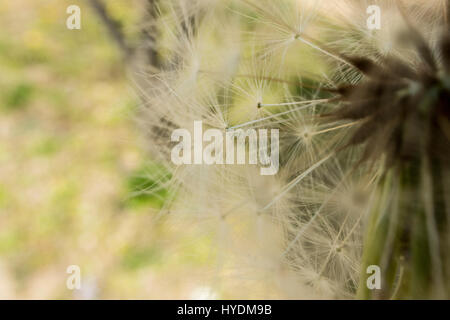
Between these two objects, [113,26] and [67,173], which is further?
[67,173]

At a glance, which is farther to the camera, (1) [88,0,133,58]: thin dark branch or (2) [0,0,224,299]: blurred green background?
(2) [0,0,224,299]: blurred green background

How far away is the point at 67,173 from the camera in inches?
99.9

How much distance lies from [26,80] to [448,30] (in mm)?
2748

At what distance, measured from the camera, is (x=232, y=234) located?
0.99 m

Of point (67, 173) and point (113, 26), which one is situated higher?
point (113, 26)

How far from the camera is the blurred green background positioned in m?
2.25

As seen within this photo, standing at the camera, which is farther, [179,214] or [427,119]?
[179,214]

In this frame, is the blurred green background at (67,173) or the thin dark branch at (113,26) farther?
the blurred green background at (67,173)

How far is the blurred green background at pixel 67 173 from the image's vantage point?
225 cm
